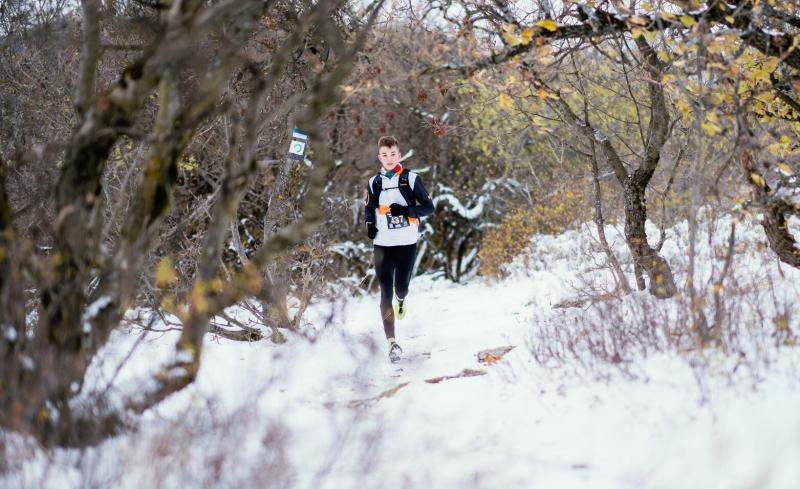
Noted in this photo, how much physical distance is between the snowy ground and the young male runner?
1.08 meters

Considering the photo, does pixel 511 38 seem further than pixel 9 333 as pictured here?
Yes

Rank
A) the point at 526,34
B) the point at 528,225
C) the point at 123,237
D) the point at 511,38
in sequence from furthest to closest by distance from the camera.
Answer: the point at 528,225 < the point at 511,38 < the point at 526,34 < the point at 123,237

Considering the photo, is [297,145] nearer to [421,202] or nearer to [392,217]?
[392,217]

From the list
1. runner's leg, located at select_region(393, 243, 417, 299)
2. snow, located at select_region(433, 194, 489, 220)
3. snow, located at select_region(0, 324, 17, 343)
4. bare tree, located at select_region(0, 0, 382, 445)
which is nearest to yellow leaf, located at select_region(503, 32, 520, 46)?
bare tree, located at select_region(0, 0, 382, 445)

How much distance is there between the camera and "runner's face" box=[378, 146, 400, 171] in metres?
5.29

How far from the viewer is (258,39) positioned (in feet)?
20.8

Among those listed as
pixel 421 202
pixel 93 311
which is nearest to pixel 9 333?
pixel 93 311

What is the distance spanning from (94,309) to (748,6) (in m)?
4.10

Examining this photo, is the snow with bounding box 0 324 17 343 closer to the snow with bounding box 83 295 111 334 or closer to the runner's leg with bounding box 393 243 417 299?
the snow with bounding box 83 295 111 334

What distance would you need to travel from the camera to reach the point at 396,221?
17.3ft

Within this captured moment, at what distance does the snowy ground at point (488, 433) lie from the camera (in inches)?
101

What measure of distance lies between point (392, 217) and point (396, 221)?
44 millimetres

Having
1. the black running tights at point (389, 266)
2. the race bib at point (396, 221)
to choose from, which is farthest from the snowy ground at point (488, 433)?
the race bib at point (396, 221)

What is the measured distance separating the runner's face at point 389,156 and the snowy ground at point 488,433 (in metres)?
1.75
